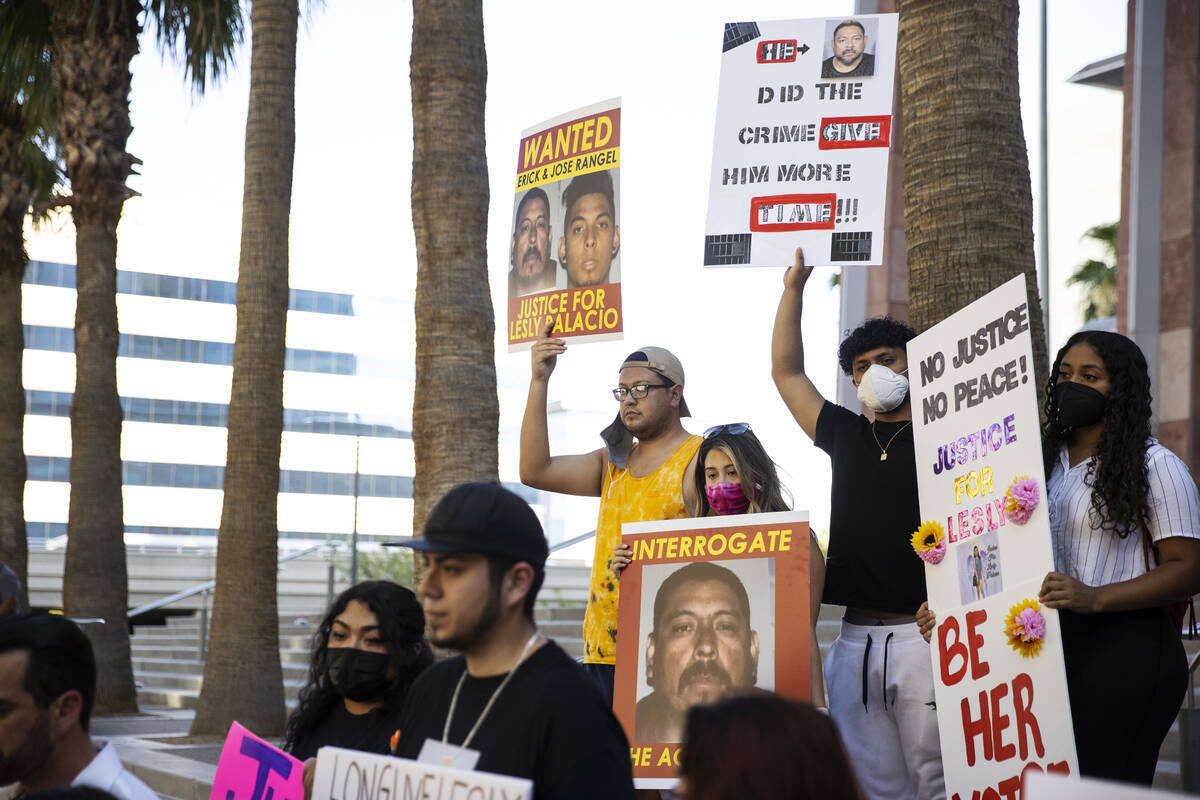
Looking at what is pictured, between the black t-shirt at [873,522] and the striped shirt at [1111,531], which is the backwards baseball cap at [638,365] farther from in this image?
the striped shirt at [1111,531]

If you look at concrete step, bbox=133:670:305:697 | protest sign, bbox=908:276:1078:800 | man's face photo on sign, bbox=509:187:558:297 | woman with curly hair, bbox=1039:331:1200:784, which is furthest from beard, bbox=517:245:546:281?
concrete step, bbox=133:670:305:697

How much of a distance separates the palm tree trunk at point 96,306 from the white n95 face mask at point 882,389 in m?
12.1

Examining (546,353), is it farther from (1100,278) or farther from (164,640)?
(1100,278)

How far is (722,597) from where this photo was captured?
4.71 m

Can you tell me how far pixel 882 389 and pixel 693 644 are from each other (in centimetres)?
117

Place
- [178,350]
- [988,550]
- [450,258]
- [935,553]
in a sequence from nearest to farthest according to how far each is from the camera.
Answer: [988,550] → [935,553] → [450,258] → [178,350]

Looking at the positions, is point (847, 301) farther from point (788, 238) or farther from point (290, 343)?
point (290, 343)

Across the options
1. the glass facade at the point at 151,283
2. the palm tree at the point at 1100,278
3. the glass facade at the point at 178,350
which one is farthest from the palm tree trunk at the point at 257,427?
the glass facade at the point at 151,283

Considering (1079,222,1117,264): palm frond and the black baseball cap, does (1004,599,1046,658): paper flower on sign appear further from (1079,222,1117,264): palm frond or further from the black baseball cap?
(1079,222,1117,264): palm frond

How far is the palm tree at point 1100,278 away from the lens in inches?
1511

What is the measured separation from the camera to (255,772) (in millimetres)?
4152

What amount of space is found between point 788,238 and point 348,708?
2.50 meters

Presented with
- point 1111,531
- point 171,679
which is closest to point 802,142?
point 1111,531

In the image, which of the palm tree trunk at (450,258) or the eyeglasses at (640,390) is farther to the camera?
the palm tree trunk at (450,258)
